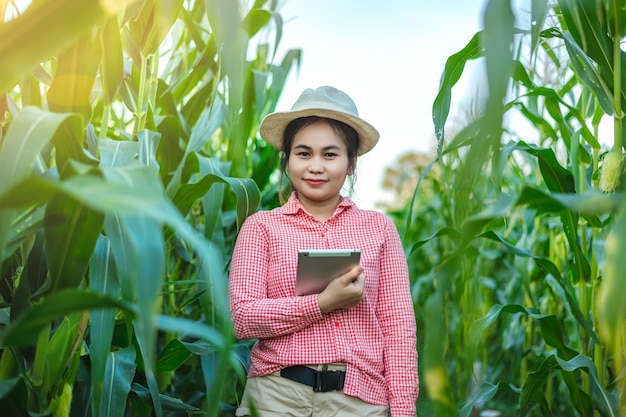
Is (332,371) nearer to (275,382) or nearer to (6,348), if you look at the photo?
(275,382)

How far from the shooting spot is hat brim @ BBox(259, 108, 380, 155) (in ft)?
4.73

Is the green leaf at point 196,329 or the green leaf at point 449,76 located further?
the green leaf at point 449,76

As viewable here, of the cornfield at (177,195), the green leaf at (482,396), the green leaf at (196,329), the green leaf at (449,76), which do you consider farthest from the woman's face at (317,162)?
the green leaf at (196,329)

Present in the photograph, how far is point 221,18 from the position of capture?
2.53ft

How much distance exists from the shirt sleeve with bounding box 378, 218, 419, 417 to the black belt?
0.36 feet

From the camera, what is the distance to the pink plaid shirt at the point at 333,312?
4.28 feet

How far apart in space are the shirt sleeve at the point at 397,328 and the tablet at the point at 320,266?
18cm

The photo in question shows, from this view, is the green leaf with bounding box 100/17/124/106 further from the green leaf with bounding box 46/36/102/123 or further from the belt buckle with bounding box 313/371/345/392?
the belt buckle with bounding box 313/371/345/392

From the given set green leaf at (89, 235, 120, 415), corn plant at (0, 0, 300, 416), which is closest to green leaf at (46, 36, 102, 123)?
corn plant at (0, 0, 300, 416)

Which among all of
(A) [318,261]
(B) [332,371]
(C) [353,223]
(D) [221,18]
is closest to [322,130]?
(C) [353,223]

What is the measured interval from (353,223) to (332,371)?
312 millimetres

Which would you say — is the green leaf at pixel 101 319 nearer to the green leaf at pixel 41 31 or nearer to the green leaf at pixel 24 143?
the green leaf at pixel 24 143

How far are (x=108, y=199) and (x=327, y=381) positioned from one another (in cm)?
81

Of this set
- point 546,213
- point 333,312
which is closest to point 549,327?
point 546,213
